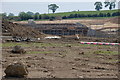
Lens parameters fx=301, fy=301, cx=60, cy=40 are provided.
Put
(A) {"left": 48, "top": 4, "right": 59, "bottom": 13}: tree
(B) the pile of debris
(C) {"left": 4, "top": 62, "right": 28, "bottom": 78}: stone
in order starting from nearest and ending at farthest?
1. (C) {"left": 4, "top": 62, "right": 28, "bottom": 78}: stone
2. (B) the pile of debris
3. (A) {"left": 48, "top": 4, "right": 59, "bottom": 13}: tree

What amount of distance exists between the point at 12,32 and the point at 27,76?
28.2m

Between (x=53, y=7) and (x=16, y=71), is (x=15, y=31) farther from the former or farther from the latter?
(x=53, y=7)

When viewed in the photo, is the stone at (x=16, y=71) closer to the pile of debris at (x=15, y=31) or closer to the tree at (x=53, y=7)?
the pile of debris at (x=15, y=31)

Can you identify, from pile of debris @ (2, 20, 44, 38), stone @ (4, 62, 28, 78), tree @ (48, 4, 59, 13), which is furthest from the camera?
tree @ (48, 4, 59, 13)

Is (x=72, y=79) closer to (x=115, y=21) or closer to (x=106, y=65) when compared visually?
(x=106, y=65)

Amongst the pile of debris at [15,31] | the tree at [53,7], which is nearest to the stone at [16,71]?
the pile of debris at [15,31]

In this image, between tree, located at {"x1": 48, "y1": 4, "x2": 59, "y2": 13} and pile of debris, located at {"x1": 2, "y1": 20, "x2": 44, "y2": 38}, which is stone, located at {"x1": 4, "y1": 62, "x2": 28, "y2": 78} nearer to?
pile of debris, located at {"x1": 2, "y1": 20, "x2": 44, "y2": 38}

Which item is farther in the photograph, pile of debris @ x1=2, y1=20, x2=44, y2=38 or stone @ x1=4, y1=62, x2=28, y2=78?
pile of debris @ x1=2, y1=20, x2=44, y2=38

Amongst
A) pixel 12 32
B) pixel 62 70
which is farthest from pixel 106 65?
pixel 12 32

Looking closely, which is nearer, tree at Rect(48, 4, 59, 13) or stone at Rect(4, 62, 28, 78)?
stone at Rect(4, 62, 28, 78)

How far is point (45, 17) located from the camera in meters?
109

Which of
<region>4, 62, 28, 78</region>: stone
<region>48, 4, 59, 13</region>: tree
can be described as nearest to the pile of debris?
<region>4, 62, 28, 78</region>: stone

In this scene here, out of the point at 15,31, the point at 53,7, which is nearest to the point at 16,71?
the point at 15,31

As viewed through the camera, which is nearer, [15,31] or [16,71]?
[16,71]
